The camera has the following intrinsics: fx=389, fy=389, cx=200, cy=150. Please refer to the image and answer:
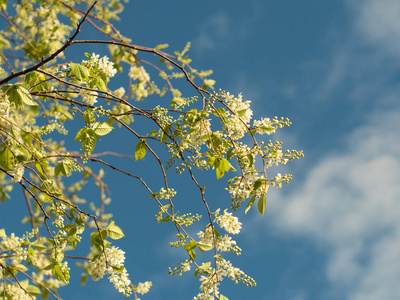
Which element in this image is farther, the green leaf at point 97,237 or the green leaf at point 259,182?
the green leaf at point 97,237

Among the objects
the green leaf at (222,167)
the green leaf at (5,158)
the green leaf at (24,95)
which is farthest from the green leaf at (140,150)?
the green leaf at (5,158)

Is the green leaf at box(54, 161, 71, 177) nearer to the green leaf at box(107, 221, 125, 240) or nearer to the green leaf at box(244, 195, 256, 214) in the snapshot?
the green leaf at box(107, 221, 125, 240)

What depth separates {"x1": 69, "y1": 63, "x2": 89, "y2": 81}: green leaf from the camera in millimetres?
2097

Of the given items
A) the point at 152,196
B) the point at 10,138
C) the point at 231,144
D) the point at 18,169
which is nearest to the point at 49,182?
the point at 18,169

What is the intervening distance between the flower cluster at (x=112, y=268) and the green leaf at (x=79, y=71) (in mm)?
1011

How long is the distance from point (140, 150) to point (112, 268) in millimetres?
716

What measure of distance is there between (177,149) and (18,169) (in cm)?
92

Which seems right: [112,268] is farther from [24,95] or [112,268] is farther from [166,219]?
[24,95]

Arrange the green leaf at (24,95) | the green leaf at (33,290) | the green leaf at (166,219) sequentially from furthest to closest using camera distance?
the green leaf at (33,290) → the green leaf at (166,219) → the green leaf at (24,95)

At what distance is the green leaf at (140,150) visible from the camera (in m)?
2.37

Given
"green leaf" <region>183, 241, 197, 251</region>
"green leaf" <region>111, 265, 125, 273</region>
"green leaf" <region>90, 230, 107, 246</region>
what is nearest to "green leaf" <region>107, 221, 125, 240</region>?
"green leaf" <region>90, 230, 107, 246</region>

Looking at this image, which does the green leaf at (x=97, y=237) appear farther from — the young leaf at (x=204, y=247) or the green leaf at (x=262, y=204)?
the green leaf at (x=262, y=204)

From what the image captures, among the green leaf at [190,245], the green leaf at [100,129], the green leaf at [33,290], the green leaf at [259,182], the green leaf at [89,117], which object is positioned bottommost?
the green leaf at [33,290]

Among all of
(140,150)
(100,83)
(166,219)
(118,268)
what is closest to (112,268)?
(118,268)
